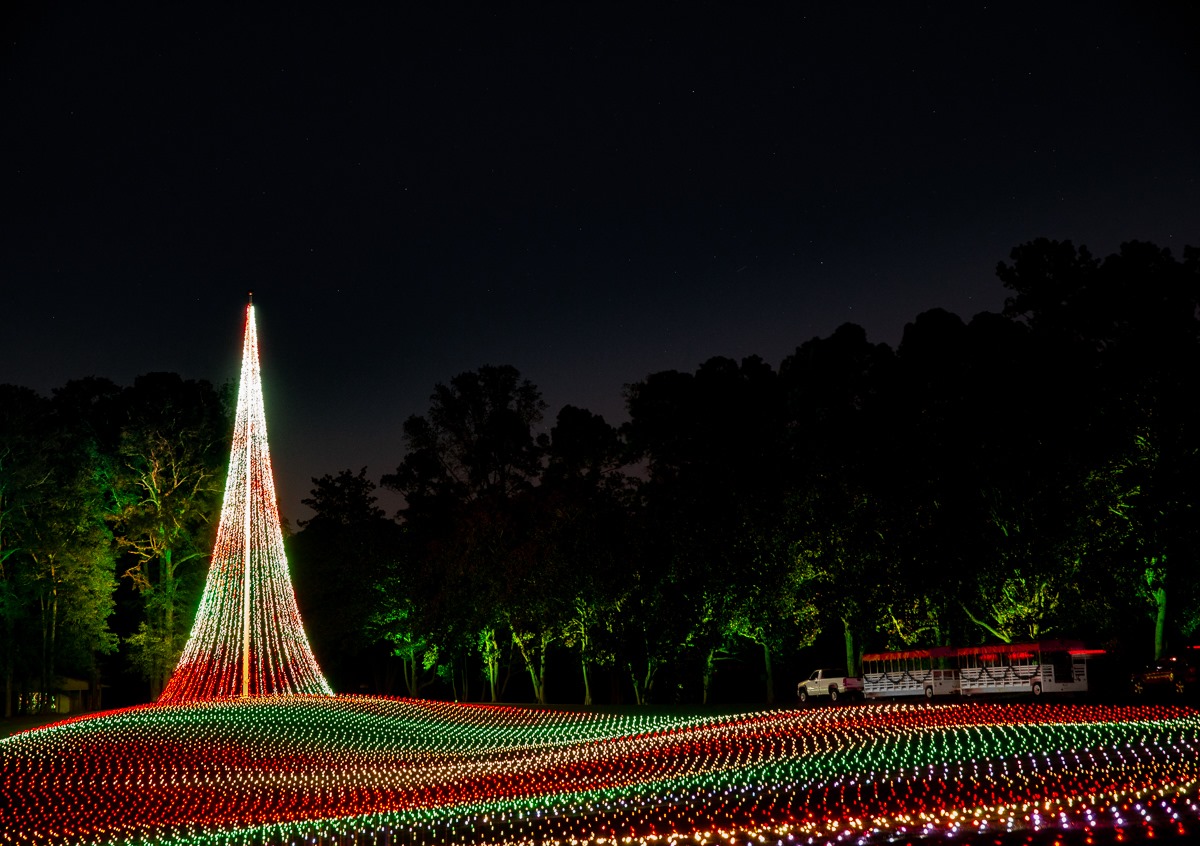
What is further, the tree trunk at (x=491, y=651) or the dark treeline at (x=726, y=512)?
the tree trunk at (x=491, y=651)

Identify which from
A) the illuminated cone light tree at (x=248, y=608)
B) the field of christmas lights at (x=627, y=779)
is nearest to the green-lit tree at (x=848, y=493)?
the field of christmas lights at (x=627, y=779)

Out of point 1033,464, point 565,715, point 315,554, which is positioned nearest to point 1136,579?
point 1033,464

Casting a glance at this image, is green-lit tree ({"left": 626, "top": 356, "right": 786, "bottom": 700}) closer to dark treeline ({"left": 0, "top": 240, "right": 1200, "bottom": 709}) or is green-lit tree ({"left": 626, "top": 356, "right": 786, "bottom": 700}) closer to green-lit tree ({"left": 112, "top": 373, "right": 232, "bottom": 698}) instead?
dark treeline ({"left": 0, "top": 240, "right": 1200, "bottom": 709})

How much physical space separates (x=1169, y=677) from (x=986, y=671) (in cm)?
747

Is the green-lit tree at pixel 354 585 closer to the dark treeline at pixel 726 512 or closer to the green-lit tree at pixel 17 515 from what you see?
the dark treeline at pixel 726 512

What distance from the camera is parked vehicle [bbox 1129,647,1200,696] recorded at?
24797 millimetres

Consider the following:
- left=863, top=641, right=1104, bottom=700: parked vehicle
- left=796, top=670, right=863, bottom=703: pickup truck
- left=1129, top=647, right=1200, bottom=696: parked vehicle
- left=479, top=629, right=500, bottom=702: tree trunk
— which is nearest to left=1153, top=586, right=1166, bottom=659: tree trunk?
left=863, top=641, right=1104, bottom=700: parked vehicle

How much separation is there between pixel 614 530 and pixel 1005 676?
1496cm

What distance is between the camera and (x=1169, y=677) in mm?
25172

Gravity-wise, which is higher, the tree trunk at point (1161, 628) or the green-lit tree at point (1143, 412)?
the green-lit tree at point (1143, 412)

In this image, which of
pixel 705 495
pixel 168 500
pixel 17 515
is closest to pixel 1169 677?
pixel 705 495

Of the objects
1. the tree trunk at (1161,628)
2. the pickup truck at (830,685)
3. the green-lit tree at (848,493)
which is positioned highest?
the green-lit tree at (848,493)

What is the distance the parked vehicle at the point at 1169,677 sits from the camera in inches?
976

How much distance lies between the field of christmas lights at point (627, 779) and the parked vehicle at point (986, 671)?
291 inches
